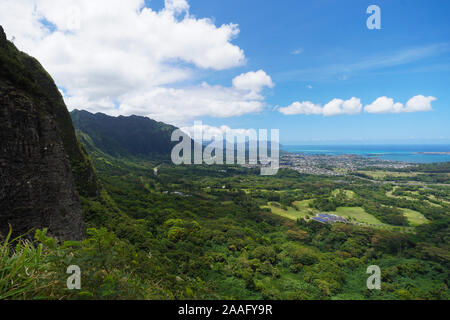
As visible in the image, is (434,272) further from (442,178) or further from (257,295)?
(442,178)

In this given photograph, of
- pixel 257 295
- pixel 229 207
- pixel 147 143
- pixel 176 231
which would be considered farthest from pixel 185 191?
pixel 147 143

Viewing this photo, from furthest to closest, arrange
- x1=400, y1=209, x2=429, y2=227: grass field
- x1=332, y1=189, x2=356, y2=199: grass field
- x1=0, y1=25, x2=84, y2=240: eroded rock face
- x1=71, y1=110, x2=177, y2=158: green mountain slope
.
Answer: x1=71, y1=110, x2=177, y2=158: green mountain slope, x1=332, y1=189, x2=356, y2=199: grass field, x1=400, y1=209, x2=429, y2=227: grass field, x1=0, y1=25, x2=84, y2=240: eroded rock face
